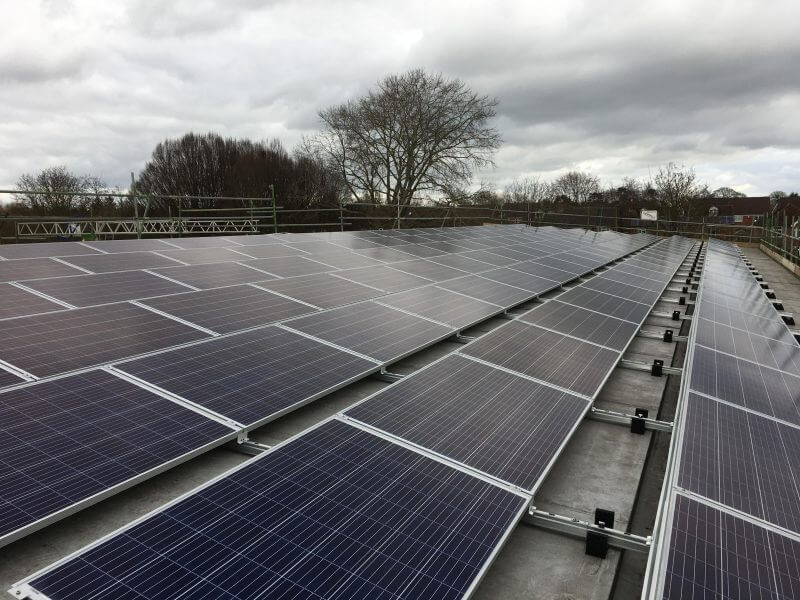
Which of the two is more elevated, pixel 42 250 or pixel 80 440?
pixel 42 250

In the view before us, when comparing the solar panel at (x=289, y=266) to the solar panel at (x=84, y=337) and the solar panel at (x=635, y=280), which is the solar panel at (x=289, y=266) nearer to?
the solar panel at (x=84, y=337)

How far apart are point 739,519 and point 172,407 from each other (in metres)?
4.16

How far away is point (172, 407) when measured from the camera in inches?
157

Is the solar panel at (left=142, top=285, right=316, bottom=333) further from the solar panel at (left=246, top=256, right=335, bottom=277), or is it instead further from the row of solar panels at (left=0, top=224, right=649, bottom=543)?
the solar panel at (left=246, top=256, right=335, bottom=277)

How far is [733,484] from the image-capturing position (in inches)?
140

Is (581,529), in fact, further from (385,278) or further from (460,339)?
(385,278)

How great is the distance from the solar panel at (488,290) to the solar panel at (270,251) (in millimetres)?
4275

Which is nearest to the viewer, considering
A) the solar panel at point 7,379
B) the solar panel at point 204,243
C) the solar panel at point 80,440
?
the solar panel at point 80,440

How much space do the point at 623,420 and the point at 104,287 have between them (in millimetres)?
7207

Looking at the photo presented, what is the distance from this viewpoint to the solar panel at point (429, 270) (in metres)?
11.1

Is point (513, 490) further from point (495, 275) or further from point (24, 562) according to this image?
point (495, 275)

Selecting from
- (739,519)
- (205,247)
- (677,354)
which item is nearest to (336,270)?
(205,247)

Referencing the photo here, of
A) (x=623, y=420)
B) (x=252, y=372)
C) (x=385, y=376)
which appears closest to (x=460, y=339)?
(x=385, y=376)

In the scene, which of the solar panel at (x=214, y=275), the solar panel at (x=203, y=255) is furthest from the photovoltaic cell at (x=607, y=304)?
the solar panel at (x=203, y=255)
